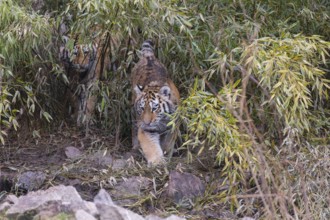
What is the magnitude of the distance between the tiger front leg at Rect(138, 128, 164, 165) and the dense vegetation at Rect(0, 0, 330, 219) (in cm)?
27

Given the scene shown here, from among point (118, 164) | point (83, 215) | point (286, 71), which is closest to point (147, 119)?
point (118, 164)

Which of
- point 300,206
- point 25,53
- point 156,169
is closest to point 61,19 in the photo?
point 25,53

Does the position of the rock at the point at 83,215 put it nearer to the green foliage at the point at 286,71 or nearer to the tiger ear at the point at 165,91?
the green foliage at the point at 286,71

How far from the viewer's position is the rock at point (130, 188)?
260 inches

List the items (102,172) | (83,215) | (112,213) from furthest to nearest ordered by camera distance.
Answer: (102,172), (112,213), (83,215)

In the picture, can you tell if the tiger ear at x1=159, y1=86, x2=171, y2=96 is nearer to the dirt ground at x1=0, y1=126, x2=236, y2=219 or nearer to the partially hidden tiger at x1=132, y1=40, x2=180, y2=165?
the partially hidden tiger at x1=132, y1=40, x2=180, y2=165

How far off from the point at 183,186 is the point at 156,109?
0.95m

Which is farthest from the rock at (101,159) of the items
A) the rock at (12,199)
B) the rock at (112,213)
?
the rock at (112,213)

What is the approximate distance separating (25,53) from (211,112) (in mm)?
1908

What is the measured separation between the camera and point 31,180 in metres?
6.84

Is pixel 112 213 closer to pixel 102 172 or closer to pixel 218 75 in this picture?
pixel 102 172

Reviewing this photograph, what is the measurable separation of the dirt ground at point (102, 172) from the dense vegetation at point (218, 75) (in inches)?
5.2

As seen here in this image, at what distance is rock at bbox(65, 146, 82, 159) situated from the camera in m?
7.38

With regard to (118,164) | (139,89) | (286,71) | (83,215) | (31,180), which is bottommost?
(118,164)
